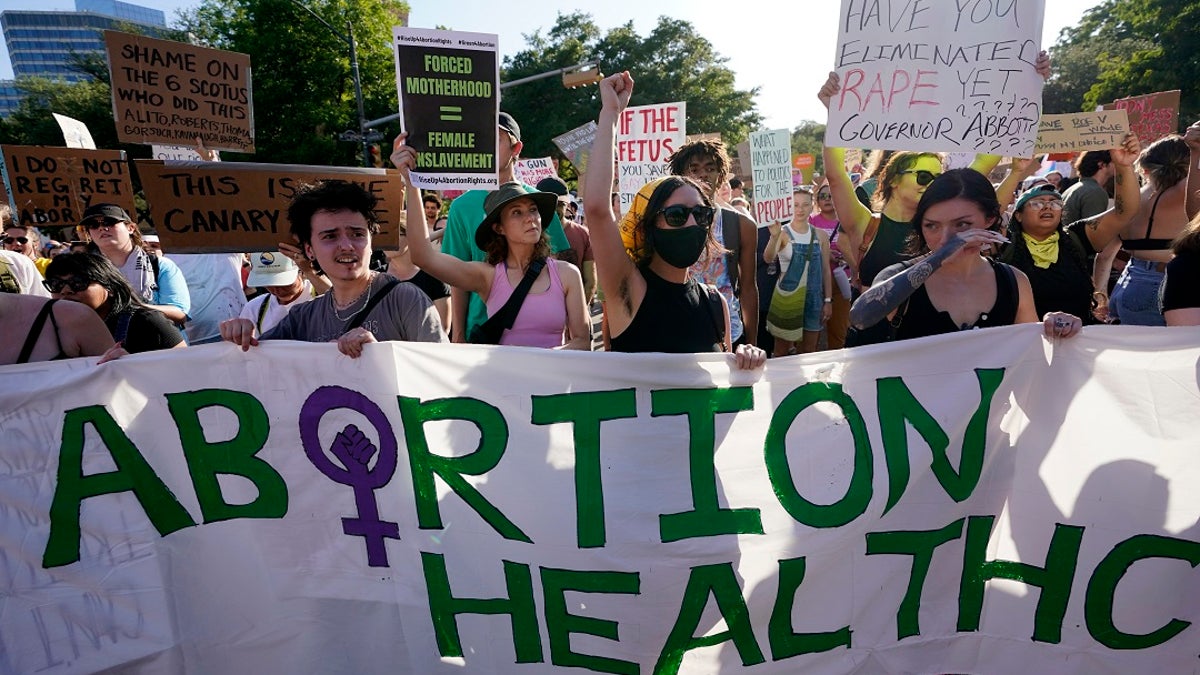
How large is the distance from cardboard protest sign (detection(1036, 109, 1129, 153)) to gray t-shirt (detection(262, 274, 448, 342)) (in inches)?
218

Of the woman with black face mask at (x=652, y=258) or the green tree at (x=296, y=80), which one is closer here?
the woman with black face mask at (x=652, y=258)

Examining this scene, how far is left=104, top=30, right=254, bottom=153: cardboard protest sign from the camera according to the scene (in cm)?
446

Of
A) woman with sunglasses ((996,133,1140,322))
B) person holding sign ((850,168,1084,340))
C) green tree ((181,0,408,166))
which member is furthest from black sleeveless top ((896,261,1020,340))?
green tree ((181,0,408,166))

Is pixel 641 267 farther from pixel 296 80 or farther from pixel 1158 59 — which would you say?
pixel 1158 59

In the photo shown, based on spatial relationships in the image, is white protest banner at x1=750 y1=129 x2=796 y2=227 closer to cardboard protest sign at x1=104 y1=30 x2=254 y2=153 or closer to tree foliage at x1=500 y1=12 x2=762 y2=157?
cardboard protest sign at x1=104 y1=30 x2=254 y2=153

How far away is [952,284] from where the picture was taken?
2643 millimetres

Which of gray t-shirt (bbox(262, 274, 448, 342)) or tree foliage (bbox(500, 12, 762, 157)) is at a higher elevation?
tree foliage (bbox(500, 12, 762, 157))

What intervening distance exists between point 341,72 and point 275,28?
2.99 metres

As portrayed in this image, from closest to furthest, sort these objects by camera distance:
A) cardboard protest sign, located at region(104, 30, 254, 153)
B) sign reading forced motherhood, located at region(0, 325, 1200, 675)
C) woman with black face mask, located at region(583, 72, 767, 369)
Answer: sign reading forced motherhood, located at region(0, 325, 1200, 675)
woman with black face mask, located at region(583, 72, 767, 369)
cardboard protest sign, located at region(104, 30, 254, 153)

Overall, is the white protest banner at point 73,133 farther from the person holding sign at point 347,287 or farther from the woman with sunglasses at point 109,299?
the person holding sign at point 347,287

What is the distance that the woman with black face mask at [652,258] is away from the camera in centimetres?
252

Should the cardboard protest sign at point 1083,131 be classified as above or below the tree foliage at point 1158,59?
below

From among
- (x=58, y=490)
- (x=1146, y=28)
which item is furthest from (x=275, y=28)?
(x=1146, y=28)

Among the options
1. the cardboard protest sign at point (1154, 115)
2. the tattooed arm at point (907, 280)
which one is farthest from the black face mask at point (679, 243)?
the cardboard protest sign at point (1154, 115)
